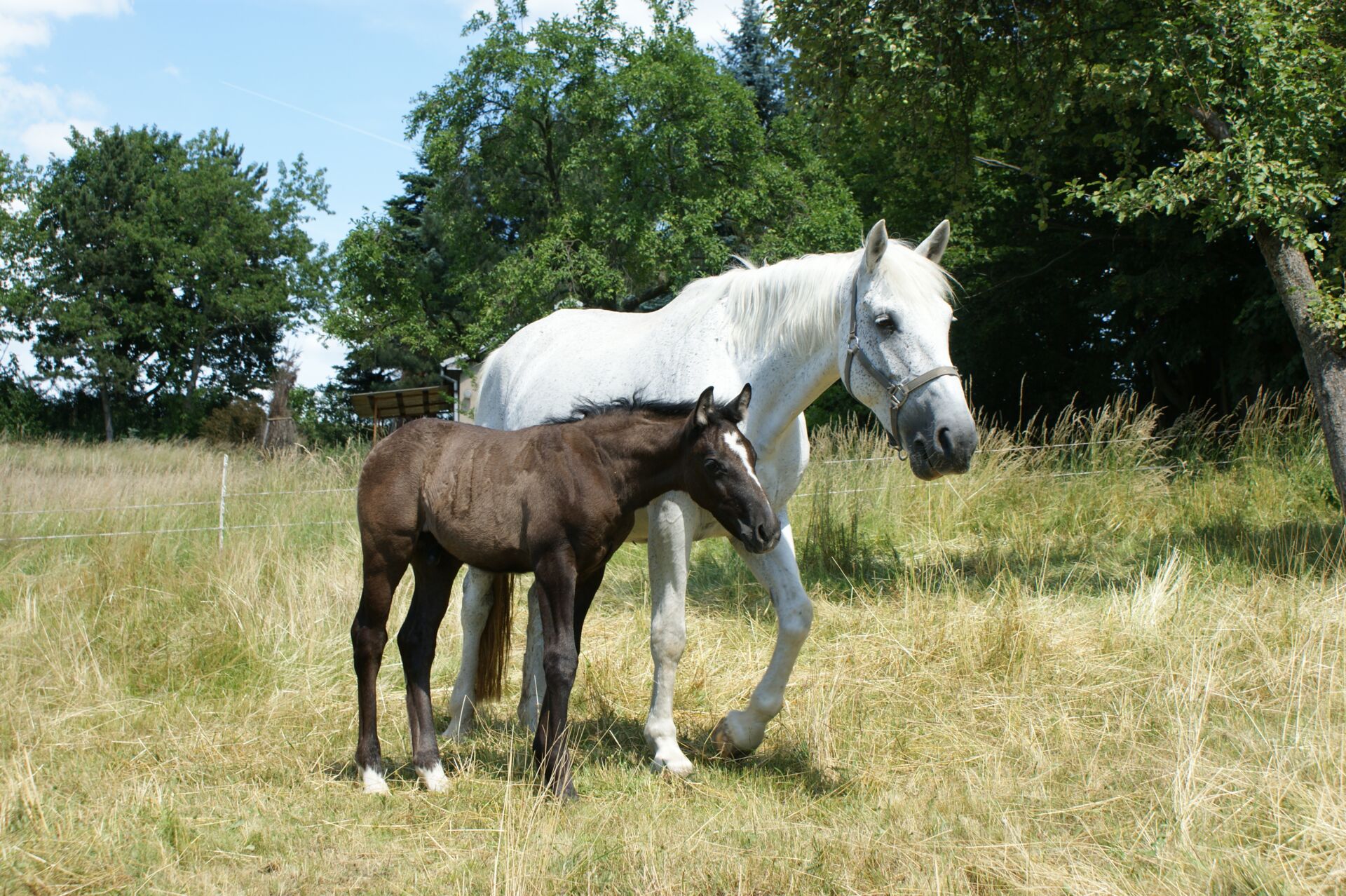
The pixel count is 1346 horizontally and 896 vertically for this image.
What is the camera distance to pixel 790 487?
15.1 ft

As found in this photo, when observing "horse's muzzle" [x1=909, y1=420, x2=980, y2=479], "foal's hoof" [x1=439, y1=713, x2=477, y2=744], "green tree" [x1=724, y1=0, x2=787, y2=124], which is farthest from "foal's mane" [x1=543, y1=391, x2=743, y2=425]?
"green tree" [x1=724, y1=0, x2=787, y2=124]

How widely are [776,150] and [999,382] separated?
11.8m

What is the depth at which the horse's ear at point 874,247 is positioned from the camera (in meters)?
4.13

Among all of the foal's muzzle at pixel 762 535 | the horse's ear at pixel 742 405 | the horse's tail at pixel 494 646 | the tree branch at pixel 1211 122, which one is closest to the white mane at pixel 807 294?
the horse's ear at pixel 742 405

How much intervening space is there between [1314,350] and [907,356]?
5310 millimetres

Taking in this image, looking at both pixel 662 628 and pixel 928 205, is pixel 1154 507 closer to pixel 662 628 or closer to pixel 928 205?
pixel 662 628

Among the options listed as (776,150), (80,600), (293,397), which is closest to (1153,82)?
(80,600)

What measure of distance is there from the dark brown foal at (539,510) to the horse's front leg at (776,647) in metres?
0.58

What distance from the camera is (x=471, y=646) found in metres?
5.25

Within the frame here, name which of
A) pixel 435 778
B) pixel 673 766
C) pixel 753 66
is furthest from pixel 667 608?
pixel 753 66

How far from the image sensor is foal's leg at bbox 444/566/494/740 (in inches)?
205

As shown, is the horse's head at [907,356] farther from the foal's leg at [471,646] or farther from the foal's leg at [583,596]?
the foal's leg at [471,646]

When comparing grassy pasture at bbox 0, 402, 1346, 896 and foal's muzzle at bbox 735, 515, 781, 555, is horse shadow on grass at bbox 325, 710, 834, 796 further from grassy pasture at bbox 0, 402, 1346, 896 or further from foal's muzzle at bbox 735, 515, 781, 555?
foal's muzzle at bbox 735, 515, 781, 555

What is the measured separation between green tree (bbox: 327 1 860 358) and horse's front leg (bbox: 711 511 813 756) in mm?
19001
